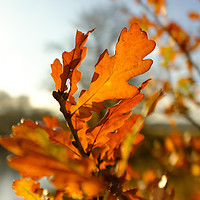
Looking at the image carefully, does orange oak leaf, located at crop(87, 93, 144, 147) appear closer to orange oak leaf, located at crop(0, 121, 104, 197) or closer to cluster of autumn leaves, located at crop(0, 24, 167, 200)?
cluster of autumn leaves, located at crop(0, 24, 167, 200)

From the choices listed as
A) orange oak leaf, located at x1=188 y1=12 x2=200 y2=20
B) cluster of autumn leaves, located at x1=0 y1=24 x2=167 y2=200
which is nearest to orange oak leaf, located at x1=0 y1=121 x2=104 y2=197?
cluster of autumn leaves, located at x1=0 y1=24 x2=167 y2=200

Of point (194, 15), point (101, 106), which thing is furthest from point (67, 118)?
point (194, 15)

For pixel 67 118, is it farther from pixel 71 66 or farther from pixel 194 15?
pixel 194 15

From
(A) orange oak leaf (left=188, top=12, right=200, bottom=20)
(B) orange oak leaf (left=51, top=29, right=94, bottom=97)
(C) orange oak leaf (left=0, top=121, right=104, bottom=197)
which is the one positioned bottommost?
(C) orange oak leaf (left=0, top=121, right=104, bottom=197)

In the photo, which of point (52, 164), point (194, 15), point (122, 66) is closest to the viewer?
point (52, 164)

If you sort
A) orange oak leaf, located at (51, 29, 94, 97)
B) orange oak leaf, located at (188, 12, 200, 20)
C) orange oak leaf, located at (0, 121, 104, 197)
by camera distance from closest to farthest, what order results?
orange oak leaf, located at (0, 121, 104, 197) < orange oak leaf, located at (51, 29, 94, 97) < orange oak leaf, located at (188, 12, 200, 20)

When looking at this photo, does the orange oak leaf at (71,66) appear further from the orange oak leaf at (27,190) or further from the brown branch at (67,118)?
the orange oak leaf at (27,190)

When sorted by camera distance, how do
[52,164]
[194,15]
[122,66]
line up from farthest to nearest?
1. [194,15]
2. [122,66]
3. [52,164]

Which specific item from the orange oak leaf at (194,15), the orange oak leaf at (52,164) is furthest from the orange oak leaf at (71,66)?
the orange oak leaf at (194,15)

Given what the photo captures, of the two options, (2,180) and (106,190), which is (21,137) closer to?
(106,190)
